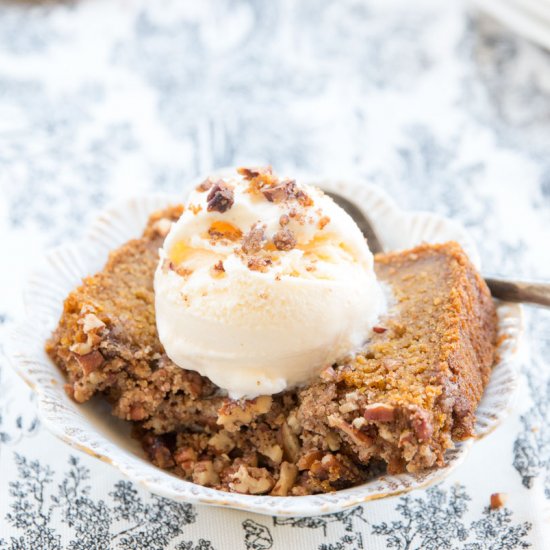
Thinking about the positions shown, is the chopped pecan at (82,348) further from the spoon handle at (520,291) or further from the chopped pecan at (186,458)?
the spoon handle at (520,291)

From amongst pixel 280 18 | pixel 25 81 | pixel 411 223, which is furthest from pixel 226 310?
pixel 280 18

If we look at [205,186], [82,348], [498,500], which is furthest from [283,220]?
[498,500]

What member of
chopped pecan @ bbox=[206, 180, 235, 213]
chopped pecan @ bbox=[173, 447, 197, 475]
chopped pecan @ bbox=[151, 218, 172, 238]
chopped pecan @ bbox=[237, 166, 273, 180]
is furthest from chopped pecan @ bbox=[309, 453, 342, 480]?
chopped pecan @ bbox=[151, 218, 172, 238]

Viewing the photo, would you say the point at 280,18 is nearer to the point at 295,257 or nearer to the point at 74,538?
the point at 295,257

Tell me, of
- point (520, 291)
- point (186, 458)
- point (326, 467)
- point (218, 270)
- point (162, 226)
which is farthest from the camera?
point (162, 226)

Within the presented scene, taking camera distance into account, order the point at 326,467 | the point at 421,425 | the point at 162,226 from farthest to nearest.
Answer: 1. the point at 162,226
2. the point at 326,467
3. the point at 421,425

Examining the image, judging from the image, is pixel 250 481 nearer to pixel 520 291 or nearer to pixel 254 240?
A: pixel 254 240
